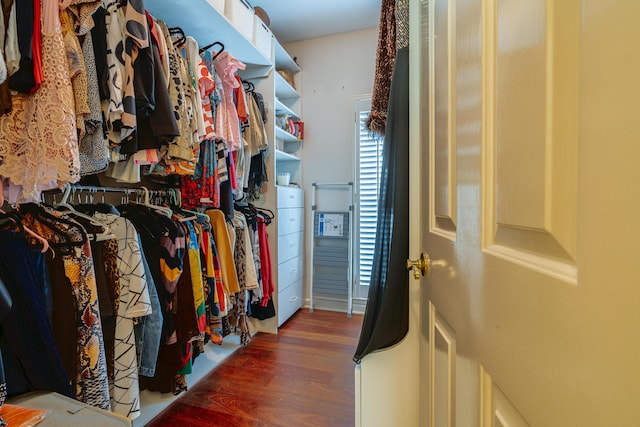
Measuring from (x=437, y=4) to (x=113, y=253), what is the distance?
1390mm

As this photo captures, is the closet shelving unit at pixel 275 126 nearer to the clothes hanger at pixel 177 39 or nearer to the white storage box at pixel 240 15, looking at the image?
the white storage box at pixel 240 15

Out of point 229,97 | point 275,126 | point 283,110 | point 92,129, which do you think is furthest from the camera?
point 283,110

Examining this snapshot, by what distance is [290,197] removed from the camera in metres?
2.71

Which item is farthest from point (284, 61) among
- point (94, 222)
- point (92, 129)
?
point (94, 222)

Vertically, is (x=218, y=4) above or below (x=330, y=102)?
above

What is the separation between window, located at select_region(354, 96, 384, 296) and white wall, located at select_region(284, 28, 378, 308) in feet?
0.27

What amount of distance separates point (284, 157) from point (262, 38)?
1027 mm

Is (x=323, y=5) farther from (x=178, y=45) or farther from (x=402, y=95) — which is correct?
(x=402, y=95)

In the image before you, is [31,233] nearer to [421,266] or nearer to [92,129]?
[92,129]

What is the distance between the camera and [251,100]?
2.25m

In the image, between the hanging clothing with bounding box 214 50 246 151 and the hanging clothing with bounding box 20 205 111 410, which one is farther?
the hanging clothing with bounding box 214 50 246 151

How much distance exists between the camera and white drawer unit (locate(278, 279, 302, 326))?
8.32ft

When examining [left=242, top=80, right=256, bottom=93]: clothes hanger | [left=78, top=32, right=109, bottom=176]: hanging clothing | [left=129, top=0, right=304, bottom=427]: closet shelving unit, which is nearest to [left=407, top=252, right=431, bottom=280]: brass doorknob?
[left=78, top=32, right=109, bottom=176]: hanging clothing

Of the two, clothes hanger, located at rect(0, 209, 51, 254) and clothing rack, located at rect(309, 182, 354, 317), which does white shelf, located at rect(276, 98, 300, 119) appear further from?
clothes hanger, located at rect(0, 209, 51, 254)
